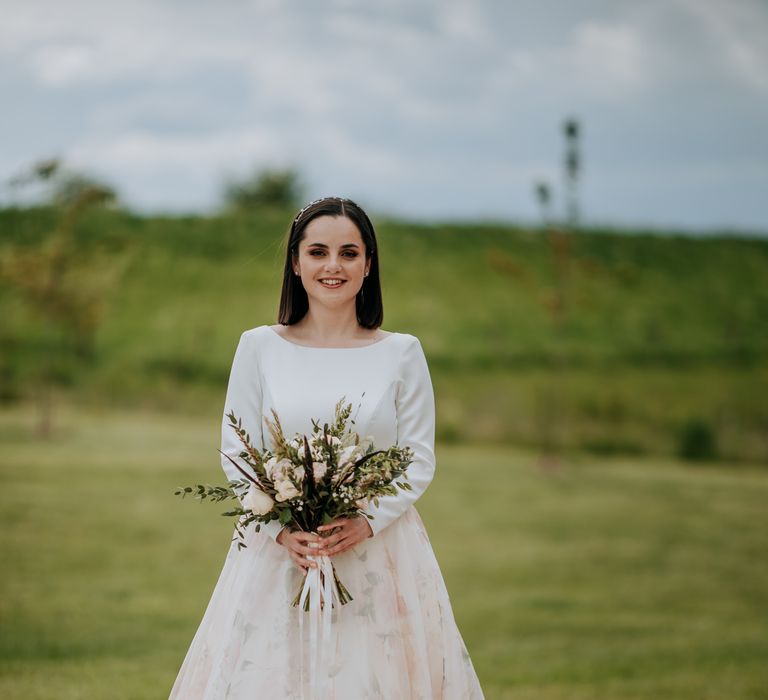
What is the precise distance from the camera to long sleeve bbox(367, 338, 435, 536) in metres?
3.19

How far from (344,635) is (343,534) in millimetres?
361

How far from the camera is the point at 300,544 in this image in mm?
2959

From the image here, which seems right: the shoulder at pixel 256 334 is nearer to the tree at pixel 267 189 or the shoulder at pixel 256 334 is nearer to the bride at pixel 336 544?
the bride at pixel 336 544

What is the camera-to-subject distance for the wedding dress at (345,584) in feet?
9.85

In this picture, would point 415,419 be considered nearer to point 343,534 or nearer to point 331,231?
point 343,534

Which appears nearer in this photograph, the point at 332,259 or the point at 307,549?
the point at 307,549

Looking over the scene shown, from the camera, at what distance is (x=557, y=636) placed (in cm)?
917

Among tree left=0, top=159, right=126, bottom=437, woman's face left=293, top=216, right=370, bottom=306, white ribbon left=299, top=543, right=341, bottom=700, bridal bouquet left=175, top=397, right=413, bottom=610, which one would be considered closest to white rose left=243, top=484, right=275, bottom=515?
bridal bouquet left=175, top=397, right=413, bottom=610

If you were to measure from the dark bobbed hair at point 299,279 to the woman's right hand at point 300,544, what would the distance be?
33.5 inches

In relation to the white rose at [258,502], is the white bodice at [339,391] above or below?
above

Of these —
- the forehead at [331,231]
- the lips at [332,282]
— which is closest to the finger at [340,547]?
the lips at [332,282]

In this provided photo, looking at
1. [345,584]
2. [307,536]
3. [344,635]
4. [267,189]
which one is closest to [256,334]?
[307,536]

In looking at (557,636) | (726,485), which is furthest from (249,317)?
(557,636)

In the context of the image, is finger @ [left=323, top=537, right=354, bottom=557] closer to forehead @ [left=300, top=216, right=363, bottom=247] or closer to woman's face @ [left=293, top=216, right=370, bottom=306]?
woman's face @ [left=293, top=216, right=370, bottom=306]
